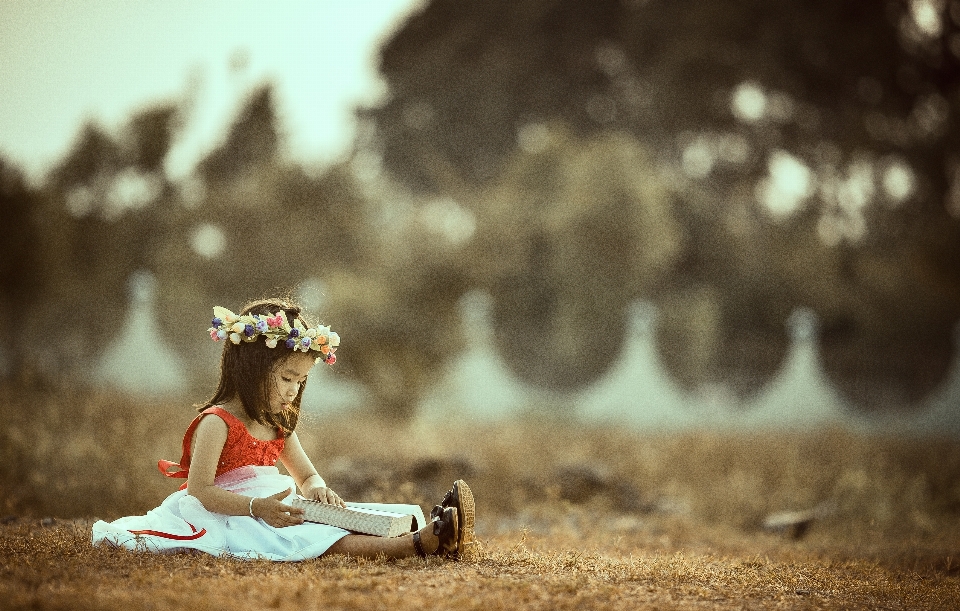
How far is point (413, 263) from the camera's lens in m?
12.6

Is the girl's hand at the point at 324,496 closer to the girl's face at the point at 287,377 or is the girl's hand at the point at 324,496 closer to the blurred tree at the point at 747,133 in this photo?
the girl's face at the point at 287,377

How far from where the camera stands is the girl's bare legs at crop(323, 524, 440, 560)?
4.12 metres

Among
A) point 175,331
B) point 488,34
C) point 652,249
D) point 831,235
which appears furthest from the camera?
point 488,34

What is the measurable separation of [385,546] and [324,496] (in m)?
0.38

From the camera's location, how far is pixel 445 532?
407cm

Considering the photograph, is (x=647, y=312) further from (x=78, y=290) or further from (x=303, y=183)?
(x=78, y=290)

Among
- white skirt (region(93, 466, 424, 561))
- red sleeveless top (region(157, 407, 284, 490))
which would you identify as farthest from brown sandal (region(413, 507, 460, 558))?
red sleeveless top (region(157, 407, 284, 490))

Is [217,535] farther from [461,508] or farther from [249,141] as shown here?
[249,141]

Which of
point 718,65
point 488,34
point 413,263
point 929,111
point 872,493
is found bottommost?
point 872,493

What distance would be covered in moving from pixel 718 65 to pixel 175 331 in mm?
13454

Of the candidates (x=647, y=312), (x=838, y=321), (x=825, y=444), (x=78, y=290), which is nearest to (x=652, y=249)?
(x=647, y=312)

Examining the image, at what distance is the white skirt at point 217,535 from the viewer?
13.6ft

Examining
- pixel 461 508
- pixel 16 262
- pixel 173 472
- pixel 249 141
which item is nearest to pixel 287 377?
pixel 173 472

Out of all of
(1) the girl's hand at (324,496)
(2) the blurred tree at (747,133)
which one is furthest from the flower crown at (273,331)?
(2) the blurred tree at (747,133)
